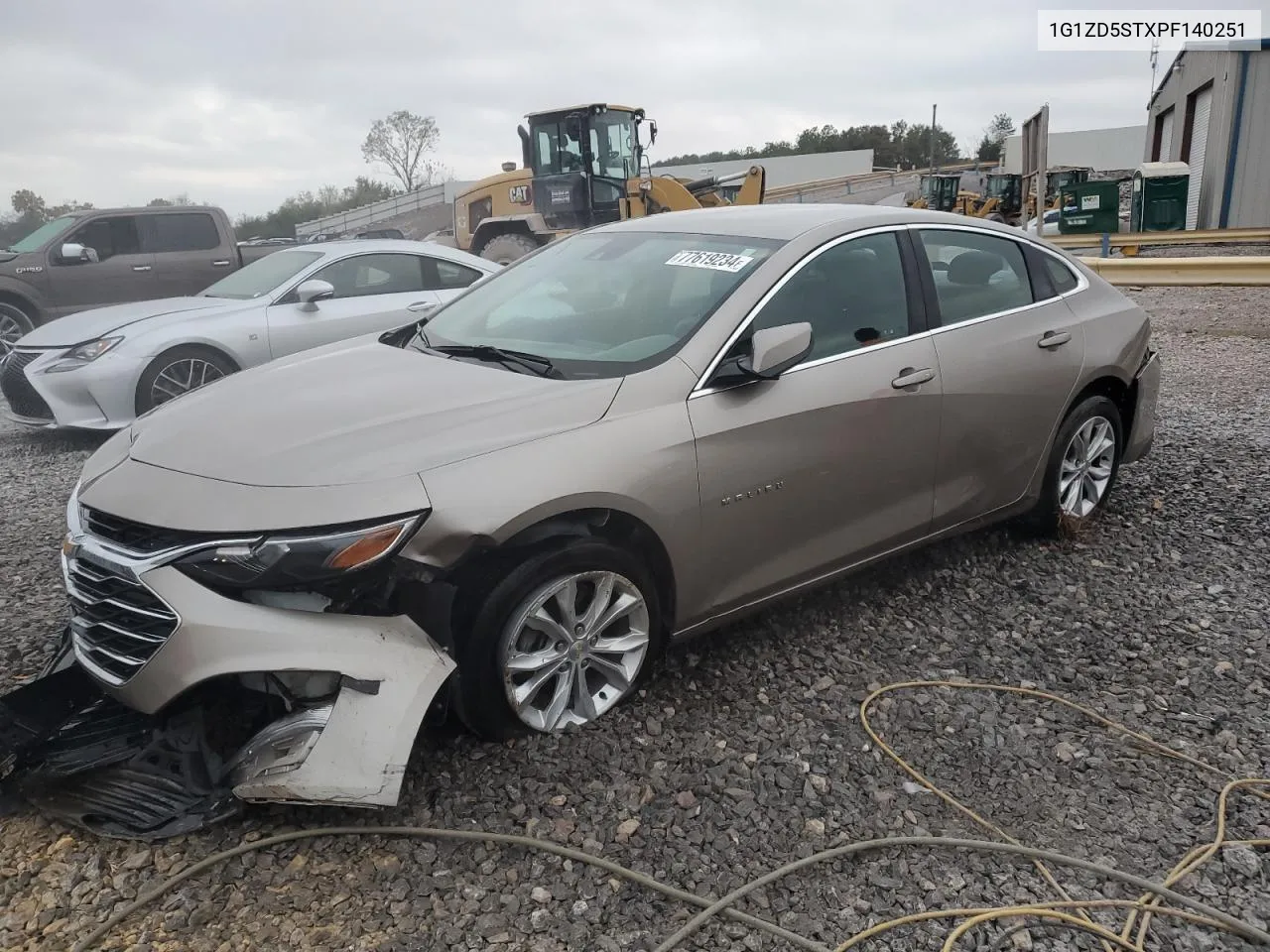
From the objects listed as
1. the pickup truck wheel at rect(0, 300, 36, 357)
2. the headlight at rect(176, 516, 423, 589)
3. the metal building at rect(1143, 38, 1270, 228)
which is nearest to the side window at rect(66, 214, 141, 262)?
the pickup truck wheel at rect(0, 300, 36, 357)

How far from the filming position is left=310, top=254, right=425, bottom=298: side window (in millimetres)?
7633

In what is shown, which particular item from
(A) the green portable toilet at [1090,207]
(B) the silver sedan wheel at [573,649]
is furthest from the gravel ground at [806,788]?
(A) the green portable toilet at [1090,207]

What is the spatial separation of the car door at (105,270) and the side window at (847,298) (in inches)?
388

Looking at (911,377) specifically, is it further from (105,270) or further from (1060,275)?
(105,270)

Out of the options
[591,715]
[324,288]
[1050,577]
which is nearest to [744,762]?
[591,715]

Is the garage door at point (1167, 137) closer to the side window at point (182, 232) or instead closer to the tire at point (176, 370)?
the side window at point (182, 232)

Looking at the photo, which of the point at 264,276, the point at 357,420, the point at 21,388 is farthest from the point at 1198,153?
the point at 357,420

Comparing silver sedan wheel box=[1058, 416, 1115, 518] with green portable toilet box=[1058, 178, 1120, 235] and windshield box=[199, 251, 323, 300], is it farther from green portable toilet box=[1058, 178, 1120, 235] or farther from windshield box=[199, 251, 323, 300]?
green portable toilet box=[1058, 178, 1120, 235]

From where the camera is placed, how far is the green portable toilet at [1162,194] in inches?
775

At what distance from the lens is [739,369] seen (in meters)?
3.24

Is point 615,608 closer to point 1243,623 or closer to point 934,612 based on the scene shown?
point 934,612

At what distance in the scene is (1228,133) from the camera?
1998 cm

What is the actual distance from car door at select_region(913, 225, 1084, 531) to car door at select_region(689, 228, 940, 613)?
0.12 m

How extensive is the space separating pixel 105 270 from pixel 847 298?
10.1 metres
